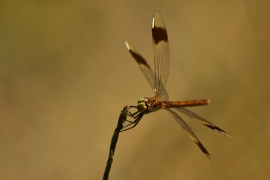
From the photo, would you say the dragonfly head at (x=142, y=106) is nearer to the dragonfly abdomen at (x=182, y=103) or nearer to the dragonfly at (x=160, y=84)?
the dragonfly at (x=160, y=84)

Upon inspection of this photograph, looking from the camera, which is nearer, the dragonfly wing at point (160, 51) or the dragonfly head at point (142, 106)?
the dragonfly head at point (142, 106)

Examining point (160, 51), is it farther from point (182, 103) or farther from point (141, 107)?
point (141, 107)

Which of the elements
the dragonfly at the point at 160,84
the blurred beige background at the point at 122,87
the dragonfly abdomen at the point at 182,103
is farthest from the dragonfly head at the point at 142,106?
the blurred beige background at the point at 122,87

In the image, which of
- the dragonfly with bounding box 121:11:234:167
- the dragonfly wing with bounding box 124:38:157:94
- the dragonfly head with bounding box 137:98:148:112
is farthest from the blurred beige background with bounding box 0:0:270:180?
the dragonfly head with bounding box 137:98:148:112

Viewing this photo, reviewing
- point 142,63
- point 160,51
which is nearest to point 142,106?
point 142,63

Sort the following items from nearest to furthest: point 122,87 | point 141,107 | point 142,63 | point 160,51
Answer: point 141,107, point 142,63, point 160,51, point 122,87

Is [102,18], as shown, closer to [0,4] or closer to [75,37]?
[75,37]

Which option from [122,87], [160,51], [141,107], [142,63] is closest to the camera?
[141,107]
